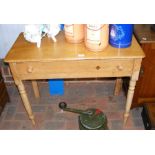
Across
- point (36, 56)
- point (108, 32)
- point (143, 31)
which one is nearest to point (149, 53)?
point (143, 31)

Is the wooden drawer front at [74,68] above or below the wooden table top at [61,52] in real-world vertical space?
below

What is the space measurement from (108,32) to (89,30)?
0.41ft

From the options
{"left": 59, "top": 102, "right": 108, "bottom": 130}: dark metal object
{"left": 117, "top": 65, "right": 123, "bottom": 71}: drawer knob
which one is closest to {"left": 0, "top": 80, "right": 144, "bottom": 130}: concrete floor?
{"left": 59, "top": 102, "right": 108, "bottom": 130}: dark metal object

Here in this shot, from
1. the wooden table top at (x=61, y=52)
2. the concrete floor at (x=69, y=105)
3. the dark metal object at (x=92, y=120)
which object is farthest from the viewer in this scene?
the concrete floor at (x=69, y=105)

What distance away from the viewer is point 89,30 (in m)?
1.05

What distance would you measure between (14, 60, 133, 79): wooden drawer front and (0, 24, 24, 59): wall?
651 mm

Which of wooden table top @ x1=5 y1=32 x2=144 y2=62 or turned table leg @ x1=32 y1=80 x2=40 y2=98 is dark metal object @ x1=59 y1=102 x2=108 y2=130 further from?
turned table leg @ x1=32 y1=80 x2=40 y2=98

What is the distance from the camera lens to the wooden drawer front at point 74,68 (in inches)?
44.5

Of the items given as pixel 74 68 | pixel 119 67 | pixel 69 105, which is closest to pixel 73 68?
pixel 74 68

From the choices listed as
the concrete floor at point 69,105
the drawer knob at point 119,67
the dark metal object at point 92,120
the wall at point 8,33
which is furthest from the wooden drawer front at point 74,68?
the wall at point 8,33

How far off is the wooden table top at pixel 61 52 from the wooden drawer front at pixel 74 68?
40 millimetres

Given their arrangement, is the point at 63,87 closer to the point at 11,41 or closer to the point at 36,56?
the point at 11,41

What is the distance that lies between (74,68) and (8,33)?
88cm

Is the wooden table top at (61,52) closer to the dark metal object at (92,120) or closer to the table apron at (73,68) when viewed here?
the table apron at (73,68)
